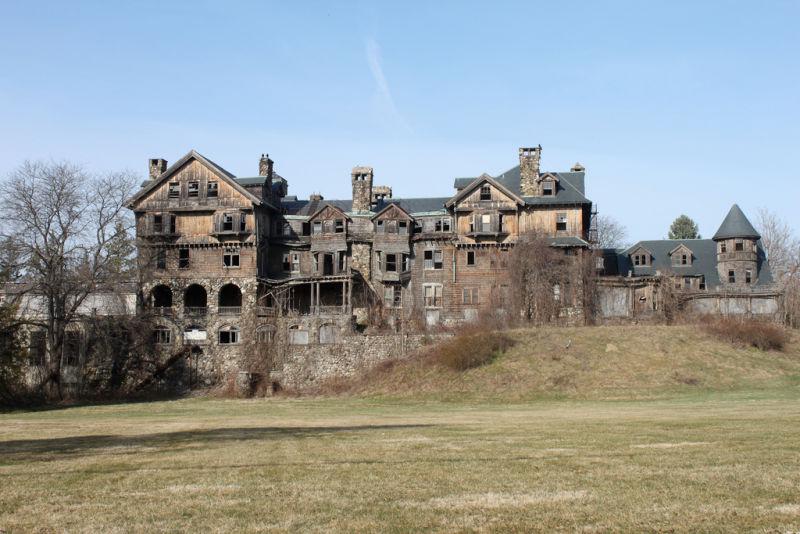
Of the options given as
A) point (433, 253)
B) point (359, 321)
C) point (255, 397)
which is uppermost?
point (433, 253)

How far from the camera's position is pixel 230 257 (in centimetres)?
6819

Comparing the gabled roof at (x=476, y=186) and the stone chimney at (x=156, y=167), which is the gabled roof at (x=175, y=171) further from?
the gabled roof at (x=476, y=186)

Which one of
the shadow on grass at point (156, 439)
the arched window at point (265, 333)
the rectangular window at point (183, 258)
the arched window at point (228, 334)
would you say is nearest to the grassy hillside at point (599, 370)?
the arched window at point (265, 333)

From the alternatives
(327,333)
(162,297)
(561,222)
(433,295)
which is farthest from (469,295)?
(162,297)

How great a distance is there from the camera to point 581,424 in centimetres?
2573

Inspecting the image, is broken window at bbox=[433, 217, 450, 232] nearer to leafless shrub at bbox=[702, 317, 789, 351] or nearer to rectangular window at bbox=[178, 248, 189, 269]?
rectangular window at bbox=[178, 248, 189, 269]

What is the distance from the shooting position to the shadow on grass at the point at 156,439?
67.8 feet

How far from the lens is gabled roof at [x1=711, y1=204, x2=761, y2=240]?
7238 cm

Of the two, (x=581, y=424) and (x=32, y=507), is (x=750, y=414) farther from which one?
(x=32, y=507)

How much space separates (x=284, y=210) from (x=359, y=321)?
12856 mm

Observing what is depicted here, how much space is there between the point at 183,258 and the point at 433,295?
1971 cm

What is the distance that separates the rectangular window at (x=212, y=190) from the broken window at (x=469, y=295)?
20645mm

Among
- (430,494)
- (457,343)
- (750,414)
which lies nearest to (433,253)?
(457,343)

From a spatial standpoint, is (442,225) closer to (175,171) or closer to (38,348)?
(175,171)
